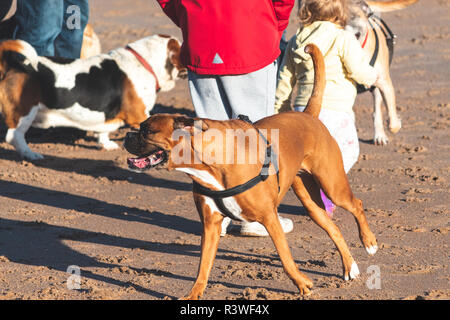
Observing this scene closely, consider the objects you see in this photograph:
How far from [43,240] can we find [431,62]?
7.50m

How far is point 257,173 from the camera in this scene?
13.3ft

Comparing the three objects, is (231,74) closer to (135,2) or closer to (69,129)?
(69,129)

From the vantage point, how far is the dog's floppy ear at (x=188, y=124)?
3.85 metres

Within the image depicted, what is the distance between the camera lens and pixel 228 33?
4.83 meters

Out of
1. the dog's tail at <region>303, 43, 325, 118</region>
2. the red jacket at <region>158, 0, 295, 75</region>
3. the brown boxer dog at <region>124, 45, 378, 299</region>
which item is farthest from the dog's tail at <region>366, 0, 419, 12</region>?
the brown boxer dog at <region>124, 45, 378, 299</region>

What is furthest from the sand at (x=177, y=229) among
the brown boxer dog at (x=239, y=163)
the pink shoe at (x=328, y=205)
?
the brown boxer dog at (x=239, y=163)

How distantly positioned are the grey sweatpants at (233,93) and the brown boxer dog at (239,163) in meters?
0.59

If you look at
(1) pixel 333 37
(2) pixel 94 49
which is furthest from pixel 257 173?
(2) pixel 94 49

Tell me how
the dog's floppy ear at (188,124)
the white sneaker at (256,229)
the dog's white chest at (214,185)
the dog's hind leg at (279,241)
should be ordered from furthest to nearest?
the white sneaker at (256,229), the dog's hind leg at (279,241), the dog's white chest at (214,185), the dog's floppy ear at (188,124)

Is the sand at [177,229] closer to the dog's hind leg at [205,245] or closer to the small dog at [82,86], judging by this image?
the dog's hind leg at [205,245]

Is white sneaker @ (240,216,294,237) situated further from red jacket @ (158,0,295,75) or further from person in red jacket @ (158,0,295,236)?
red jacket @ (158,0,295,75)

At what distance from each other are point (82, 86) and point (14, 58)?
703 millimetres
